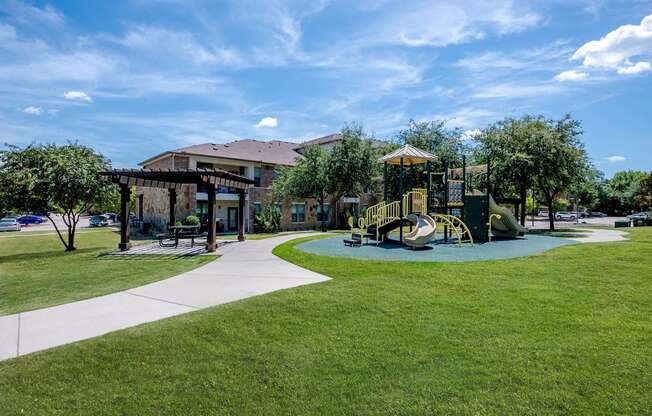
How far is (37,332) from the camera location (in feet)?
17.5

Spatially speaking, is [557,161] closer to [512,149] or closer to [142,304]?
[512,149]

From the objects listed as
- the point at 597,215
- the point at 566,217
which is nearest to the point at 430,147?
the point at 566,217

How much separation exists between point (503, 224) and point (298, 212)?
18.7 metres

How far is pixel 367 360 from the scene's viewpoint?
14.8 feet

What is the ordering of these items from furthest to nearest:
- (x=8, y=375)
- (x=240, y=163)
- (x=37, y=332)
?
(x=240, y=163) → (x=37, y=332) → (x=8, y=375)

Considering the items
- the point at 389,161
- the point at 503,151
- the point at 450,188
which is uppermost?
the point at 503,151

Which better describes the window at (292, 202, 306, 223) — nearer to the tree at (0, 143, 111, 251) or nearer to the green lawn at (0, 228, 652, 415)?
the tree at (0, 143, 111, 251)

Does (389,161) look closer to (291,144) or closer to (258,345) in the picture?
(258,345)

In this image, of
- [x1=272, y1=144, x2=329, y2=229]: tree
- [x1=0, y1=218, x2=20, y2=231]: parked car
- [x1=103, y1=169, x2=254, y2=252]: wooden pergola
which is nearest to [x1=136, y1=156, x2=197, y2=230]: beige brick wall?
[x1=272, y1=144, x2=329, y2=229]: tree

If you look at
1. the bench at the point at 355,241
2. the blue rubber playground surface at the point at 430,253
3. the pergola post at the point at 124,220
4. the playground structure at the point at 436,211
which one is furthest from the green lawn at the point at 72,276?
the playground structure at the point at 436,211

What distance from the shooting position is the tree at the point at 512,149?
23281mm

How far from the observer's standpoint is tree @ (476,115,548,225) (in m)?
23.3

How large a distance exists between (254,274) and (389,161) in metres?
10.00

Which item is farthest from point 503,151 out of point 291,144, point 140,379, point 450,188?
point 140,379
